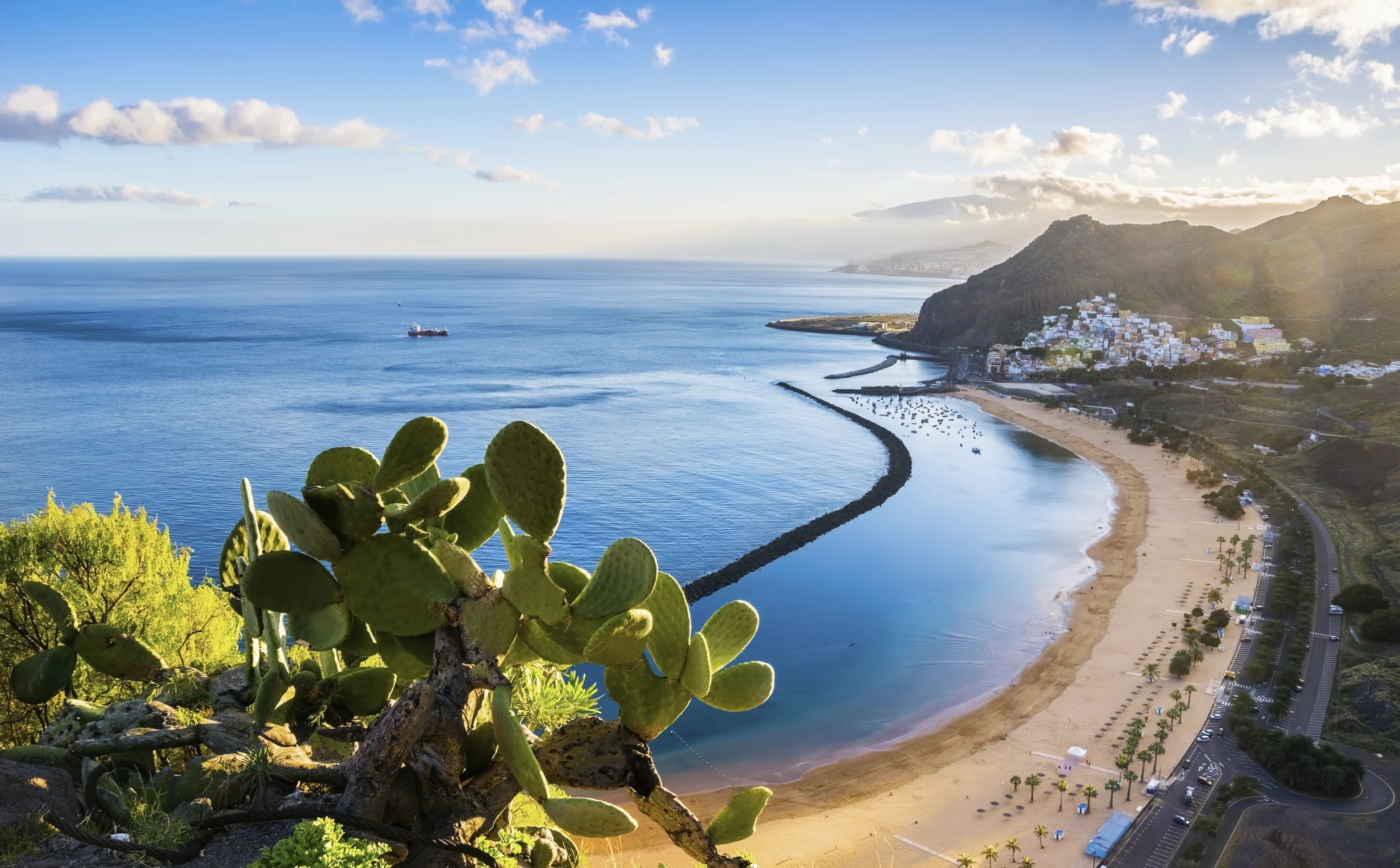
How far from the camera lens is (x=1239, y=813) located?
20.7 metres

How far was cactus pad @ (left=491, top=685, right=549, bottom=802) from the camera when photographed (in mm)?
3338

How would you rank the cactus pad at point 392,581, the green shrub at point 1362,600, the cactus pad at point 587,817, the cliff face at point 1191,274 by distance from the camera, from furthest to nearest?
the cliff face at point 1191,274 → the green shrub at point 1362,600 → the cactus pad at point 587,817 → the cactus pad at point 392,581

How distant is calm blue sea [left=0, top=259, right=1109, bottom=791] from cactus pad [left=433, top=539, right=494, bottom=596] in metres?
21.8

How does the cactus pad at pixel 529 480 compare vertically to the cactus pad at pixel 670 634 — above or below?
above

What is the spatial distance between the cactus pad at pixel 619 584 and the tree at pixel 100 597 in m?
8.08

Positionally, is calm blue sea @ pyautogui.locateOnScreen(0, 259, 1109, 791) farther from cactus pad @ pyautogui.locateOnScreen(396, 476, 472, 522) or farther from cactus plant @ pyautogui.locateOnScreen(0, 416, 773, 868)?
cactus pad @ pyautogui.locateOnScreen(396, 476, 472, 522)

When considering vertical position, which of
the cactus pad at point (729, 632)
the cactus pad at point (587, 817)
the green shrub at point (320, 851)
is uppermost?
the cactus pad at point (729, 632)

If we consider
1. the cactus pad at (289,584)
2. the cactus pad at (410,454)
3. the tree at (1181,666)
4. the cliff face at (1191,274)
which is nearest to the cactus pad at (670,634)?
the cactus pad at (410,454)

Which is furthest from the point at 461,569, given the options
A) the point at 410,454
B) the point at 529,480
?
the point at 410,454

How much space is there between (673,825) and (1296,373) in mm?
105031

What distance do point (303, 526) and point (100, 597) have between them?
9903 millimetres

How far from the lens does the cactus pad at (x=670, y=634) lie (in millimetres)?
3941

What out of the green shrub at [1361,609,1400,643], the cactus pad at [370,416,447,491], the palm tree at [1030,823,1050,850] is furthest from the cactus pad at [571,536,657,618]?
the green shrub at [1361,609,1400,643]

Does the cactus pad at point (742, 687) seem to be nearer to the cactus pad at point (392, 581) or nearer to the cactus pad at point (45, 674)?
the cactus pad at point (392, 581)
